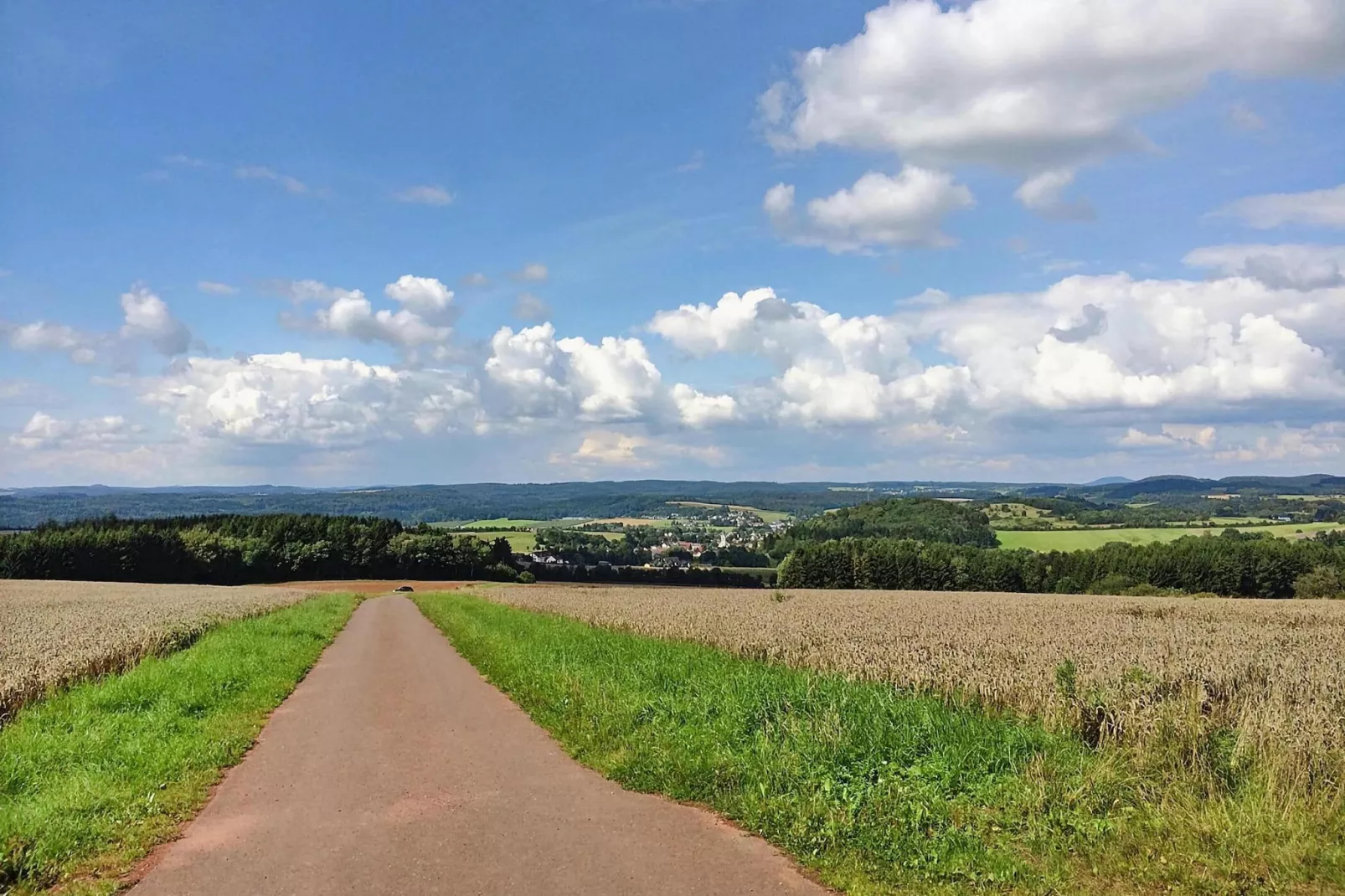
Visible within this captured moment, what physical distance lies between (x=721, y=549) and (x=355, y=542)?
71372 millimetres

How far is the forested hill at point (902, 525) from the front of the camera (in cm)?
14262

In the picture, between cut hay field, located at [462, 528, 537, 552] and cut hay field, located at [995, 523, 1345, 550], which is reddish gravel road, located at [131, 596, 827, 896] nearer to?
cut hay field, located at [995, 523, 1345, 550]

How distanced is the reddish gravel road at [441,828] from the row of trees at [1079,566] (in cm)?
7815

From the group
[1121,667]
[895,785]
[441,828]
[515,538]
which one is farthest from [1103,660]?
[515,538]

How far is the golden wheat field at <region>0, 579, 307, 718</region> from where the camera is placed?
15656mm

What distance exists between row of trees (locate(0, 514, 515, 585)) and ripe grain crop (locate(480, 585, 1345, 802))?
273ft

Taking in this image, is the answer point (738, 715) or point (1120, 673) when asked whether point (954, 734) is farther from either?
point (1120, 673)

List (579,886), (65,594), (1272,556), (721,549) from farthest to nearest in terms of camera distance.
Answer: (721,549)
(1272,556)
(65,594)
(579,886)

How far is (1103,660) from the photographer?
1491cm

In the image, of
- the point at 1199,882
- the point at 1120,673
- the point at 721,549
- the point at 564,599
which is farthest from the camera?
the point at 721,549

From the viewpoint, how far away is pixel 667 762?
397 inches

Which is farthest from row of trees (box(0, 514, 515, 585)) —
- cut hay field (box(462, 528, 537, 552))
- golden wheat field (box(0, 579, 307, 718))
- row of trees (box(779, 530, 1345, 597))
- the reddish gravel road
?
the reddish gravel road

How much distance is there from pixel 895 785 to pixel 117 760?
9.61 meters

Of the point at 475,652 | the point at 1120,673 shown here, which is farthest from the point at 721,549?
the point at 1120,673
